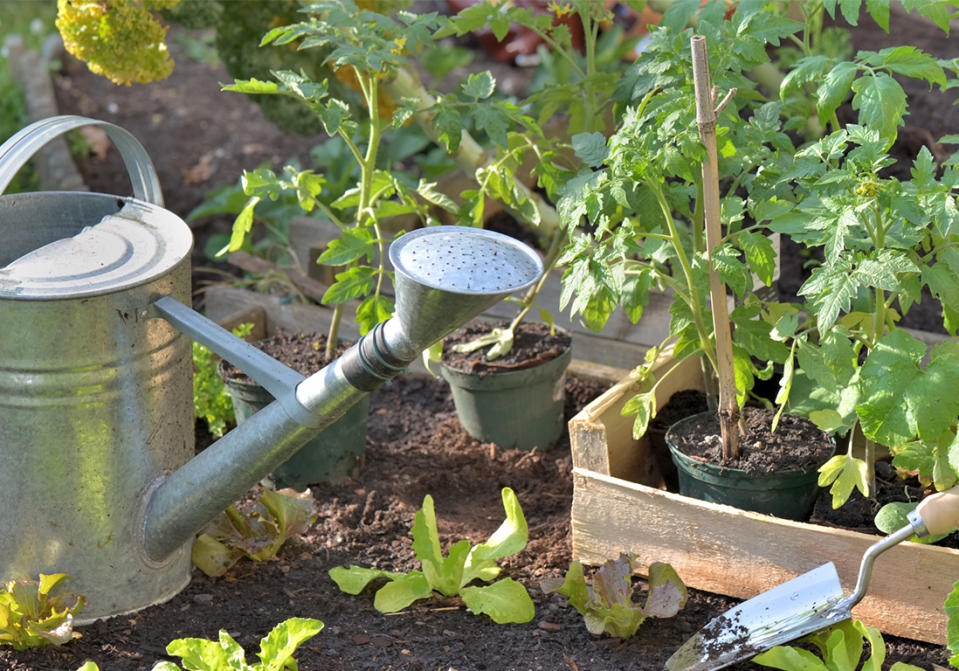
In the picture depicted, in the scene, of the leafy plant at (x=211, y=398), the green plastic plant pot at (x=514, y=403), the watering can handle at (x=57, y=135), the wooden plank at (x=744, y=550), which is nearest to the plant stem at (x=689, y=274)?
the wooden plank at (x=744, y=550)

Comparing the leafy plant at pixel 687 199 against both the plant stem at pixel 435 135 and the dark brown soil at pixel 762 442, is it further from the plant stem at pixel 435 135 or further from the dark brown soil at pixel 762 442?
the plant stem at pixel 435 135

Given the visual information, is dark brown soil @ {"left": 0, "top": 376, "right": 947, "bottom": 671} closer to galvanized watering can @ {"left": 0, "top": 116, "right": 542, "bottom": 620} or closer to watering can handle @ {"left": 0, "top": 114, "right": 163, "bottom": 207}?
galvanized watering can @ {"left": 0, "top": 116, "right": 542, "bottom": 620}

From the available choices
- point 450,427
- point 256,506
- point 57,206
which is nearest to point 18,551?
point 256,506

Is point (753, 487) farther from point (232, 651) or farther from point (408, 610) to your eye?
point (232, 651)

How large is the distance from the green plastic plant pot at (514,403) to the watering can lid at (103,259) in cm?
72

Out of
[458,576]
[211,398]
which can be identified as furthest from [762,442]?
[211,398]

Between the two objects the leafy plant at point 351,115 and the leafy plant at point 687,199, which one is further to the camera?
the leafy plant at point 351,115

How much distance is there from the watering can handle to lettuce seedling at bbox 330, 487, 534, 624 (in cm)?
68

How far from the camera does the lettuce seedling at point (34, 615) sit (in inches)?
63.4

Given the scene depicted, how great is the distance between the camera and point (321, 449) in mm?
2135

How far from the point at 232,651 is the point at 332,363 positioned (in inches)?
15.9

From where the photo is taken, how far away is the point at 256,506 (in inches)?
75.9

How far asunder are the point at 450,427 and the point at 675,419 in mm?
541

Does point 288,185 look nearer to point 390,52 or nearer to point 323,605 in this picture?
point 390,52
